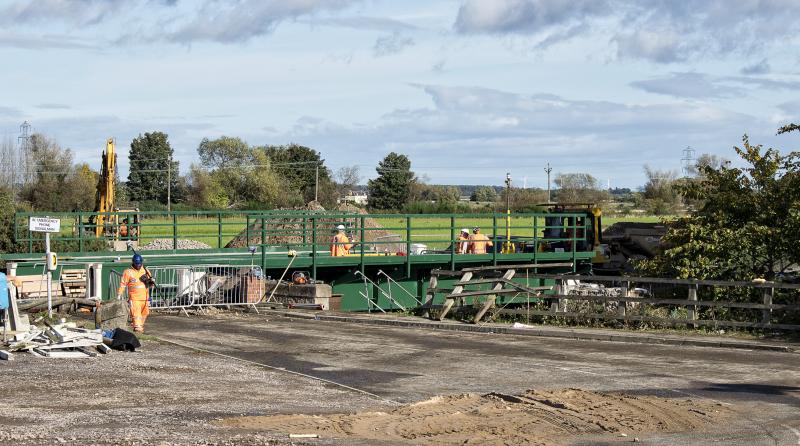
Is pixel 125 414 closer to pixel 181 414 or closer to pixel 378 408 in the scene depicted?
pixel 181 414

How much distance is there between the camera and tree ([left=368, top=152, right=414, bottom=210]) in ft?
408


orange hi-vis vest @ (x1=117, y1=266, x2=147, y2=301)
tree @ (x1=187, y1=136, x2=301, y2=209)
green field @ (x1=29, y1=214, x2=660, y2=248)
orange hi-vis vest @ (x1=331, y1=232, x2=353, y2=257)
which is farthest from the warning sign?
tree @ (x1=187, y1=136, x2=301, y2=209)

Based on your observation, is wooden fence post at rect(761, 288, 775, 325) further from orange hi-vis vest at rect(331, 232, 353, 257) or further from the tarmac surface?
orange hi-vis vest at rect(331, 232, 353, 257)

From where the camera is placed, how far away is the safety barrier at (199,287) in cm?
2405

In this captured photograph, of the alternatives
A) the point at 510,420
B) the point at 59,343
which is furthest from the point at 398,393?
the point at 59,343

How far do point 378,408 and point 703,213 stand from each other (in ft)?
50.5

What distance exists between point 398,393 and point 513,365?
324 centimetres

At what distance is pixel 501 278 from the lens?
2345cm

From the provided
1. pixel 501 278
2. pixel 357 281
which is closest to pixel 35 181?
pixel 357 281

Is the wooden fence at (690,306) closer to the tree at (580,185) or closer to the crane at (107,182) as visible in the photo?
the crane at (107,182)

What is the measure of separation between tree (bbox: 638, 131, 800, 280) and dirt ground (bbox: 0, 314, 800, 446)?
6.25m

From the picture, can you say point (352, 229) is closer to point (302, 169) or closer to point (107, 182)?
point (107, 182)

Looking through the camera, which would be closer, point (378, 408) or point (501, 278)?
point (378, 408)

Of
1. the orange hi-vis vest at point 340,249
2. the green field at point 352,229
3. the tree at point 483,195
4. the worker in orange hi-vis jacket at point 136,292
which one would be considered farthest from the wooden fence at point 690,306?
the tree at point 483,195
